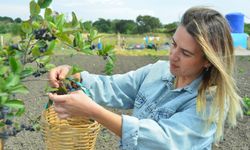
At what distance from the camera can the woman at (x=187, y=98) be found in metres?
1.74

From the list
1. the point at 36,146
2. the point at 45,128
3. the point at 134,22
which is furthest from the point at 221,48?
the point at 134,22

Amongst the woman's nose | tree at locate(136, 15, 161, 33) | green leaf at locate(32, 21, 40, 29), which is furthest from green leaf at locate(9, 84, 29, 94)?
tree at locate(136, 15, 161, 33)

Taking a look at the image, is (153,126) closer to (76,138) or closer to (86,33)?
(76,138)

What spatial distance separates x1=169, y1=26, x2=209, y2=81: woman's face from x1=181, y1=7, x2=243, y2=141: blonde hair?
2 centimetres

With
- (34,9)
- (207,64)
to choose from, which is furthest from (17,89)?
(207,64)

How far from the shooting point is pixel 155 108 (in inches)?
82.5

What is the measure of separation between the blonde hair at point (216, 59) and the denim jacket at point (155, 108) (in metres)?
0.05

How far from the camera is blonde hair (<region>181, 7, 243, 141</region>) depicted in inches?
75.0

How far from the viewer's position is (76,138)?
1.75 metres

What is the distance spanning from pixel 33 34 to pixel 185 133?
0.83m

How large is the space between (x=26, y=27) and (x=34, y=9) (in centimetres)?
6

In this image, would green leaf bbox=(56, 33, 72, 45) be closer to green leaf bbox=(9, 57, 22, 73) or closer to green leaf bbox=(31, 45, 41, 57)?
green leaf bbox=(31, 45, 41, 57)

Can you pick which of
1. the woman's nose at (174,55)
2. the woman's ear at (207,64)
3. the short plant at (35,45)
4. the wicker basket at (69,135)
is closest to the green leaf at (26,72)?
the short plant at (35,45)

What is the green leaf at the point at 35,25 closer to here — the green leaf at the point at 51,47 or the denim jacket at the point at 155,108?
the green leaf at the point at 51,47
